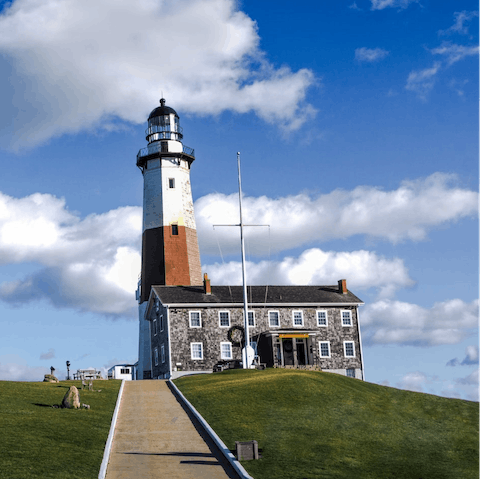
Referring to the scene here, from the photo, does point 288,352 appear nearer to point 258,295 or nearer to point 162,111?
point 258,295

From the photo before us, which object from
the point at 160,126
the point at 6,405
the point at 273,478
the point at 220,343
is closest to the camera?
the point at 273,478

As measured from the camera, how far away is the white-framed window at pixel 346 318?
56.1 m

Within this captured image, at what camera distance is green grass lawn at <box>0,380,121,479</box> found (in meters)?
19.0

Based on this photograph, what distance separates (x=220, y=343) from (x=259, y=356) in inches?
130

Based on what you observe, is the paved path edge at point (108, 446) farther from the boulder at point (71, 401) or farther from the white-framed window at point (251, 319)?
the white-framed window at point (251, 319)

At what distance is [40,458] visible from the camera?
1997cm

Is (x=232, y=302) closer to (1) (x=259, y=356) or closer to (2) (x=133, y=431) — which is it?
(1) (x=259, y=356)

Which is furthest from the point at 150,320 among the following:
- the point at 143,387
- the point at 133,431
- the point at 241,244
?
the point at 133,431

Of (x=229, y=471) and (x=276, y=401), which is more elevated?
(x=276, y=401)

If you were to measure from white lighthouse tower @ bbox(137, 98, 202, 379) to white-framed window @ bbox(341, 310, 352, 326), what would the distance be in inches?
500

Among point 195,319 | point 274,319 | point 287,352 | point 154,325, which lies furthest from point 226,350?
point 154,325

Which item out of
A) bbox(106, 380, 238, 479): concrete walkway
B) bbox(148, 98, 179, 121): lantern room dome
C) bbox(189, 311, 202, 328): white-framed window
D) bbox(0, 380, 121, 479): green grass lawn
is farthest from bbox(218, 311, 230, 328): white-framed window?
bbox(106, 380, 238, 479): concrete walkway

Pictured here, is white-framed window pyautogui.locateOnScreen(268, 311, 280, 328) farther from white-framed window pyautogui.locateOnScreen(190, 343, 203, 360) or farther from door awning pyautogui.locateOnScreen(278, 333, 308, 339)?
white-framed window pyautogui.locateOnScreen(190, 343, 203, 360)

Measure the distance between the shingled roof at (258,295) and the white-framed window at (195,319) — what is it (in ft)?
2.79
